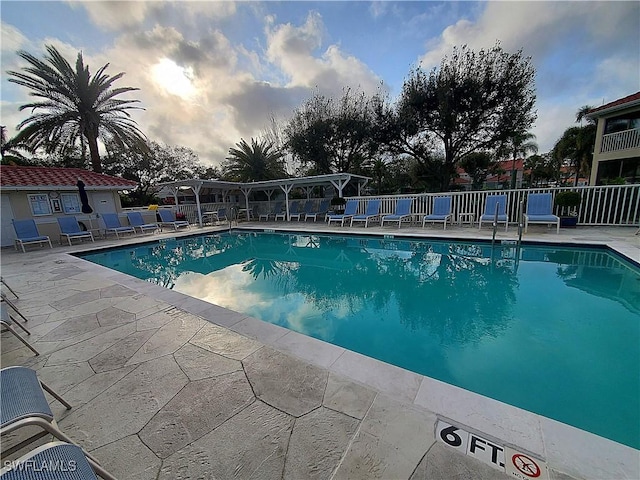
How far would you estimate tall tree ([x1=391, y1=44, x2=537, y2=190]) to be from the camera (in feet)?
39.2

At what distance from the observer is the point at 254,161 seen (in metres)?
18.7

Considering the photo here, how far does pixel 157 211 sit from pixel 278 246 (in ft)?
27.2

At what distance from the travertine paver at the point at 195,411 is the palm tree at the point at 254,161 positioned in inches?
713

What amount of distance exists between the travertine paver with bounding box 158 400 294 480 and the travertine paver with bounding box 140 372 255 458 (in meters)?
0.08

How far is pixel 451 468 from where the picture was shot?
1.37 metres

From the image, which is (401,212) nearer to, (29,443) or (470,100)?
(470,100)

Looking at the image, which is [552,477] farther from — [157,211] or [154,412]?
[157,211]

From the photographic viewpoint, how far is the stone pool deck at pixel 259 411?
1418mm

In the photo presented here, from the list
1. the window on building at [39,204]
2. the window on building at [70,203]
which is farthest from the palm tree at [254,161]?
the window on building at [39,204]

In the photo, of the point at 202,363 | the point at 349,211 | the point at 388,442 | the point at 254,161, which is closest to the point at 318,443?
the point at 388,442

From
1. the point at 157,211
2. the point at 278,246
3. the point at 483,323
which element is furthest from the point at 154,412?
the point at 157,211

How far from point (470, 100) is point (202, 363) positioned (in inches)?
601

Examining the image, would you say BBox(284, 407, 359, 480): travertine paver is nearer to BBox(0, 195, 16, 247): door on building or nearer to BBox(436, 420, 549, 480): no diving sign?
BBox(436, 420, 549, 480): no diving sign

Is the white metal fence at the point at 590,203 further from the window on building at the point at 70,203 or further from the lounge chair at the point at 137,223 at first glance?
the window on building at the point at 70,203
